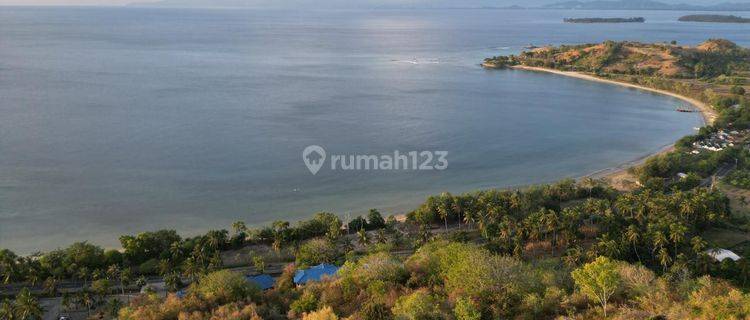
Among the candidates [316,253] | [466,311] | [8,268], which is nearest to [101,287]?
[8,268]

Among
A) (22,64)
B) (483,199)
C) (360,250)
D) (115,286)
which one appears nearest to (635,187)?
(483,199)

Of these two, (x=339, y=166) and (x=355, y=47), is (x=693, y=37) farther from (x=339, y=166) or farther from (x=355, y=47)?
(x=339, y=166)

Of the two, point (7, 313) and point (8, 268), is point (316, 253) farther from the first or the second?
point (8, 268)

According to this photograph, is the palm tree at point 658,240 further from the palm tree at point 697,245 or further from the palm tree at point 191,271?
the palm tree at point 191,271

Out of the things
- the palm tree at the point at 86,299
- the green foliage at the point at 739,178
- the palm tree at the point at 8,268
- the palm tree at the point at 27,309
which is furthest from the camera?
the green foliage at the point at 739,178

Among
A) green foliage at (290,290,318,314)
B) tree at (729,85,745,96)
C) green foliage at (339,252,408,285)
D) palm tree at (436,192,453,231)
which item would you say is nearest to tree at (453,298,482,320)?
green foliage at (339,252,408,285)

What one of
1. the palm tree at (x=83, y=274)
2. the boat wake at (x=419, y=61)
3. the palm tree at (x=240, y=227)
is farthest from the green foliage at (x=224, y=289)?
the boat wake at (x=419, y=61)
